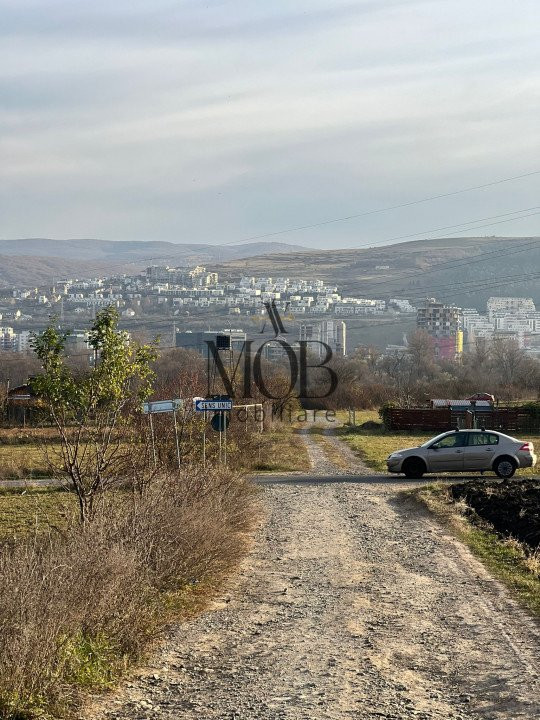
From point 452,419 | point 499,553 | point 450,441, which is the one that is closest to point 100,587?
point 499,553

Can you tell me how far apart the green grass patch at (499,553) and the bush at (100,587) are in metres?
3.61

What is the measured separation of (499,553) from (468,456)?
14.3 metres

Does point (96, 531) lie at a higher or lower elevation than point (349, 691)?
higher

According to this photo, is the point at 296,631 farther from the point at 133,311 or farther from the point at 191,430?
the point at 133,311

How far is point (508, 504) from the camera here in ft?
67.5

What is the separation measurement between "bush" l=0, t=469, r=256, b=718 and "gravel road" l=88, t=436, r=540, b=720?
316mm

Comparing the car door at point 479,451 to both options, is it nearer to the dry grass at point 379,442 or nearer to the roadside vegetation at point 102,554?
the dry grass at point 379,442

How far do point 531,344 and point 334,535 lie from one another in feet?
593

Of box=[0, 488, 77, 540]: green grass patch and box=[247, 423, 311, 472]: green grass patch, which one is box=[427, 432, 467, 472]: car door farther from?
box=[0, 488, 77, 540]: green grass patch

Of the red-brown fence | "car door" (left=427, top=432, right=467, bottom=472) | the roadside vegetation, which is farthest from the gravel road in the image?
the red-brown fence

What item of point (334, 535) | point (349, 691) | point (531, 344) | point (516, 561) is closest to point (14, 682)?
point (349, 691)

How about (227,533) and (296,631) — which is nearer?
(296,631)

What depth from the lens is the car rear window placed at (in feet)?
96.5

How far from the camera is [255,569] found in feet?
45.8
